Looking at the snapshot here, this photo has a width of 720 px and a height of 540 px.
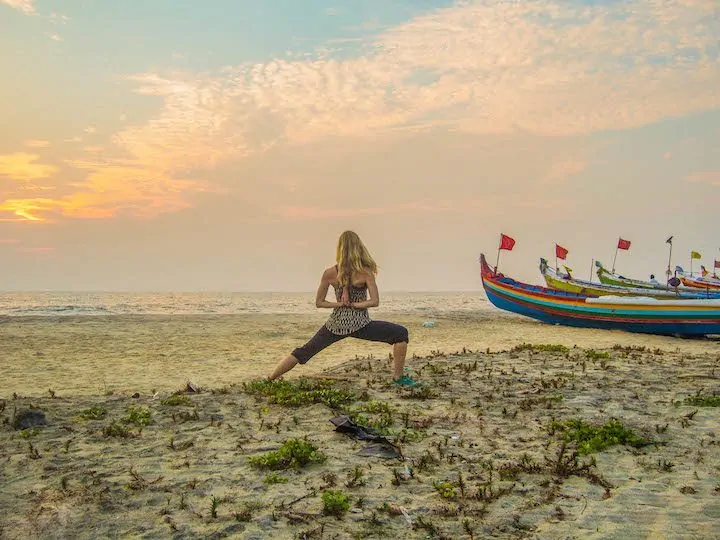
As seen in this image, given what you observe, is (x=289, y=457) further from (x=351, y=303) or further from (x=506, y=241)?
(x=506, y=241)

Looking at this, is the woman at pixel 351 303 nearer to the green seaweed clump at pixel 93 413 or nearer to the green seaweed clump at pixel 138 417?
the green seaweed clump at pixel 138 417

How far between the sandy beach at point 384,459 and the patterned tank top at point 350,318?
1.00 meters

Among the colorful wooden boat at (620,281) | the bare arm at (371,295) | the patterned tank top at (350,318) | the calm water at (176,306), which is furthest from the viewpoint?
the calm water at (176,306)

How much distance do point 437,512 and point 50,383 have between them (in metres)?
10.2

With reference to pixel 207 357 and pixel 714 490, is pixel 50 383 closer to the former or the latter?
pixel 207 357

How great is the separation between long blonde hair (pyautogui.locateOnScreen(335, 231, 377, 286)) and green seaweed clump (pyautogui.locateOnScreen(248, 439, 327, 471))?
330 cm

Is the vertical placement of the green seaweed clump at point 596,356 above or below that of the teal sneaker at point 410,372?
above

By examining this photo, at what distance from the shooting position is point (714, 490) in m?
5.25

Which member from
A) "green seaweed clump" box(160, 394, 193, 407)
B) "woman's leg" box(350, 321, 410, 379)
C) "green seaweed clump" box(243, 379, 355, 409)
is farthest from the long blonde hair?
"green seaweed clump" box(160, 394, 193, 407)

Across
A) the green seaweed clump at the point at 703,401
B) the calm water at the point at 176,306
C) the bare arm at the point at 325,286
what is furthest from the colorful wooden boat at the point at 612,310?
the bare arm at the point at 325,286

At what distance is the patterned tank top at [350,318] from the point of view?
8.96 m

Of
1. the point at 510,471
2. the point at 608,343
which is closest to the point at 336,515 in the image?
the point at 510,471

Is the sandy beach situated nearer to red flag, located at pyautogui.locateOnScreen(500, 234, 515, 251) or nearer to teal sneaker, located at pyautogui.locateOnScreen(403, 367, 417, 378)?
teal sneaker, located at pyautogui.locateOnScreen(403, 367, 417, 378)

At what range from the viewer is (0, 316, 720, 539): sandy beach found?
4703 mm
